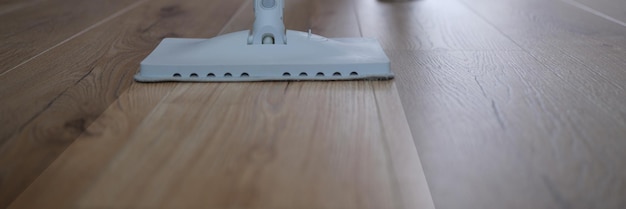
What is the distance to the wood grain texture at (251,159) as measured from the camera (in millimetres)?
582

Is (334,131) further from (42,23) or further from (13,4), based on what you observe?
(13,4)

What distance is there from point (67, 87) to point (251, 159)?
Result: 47cm

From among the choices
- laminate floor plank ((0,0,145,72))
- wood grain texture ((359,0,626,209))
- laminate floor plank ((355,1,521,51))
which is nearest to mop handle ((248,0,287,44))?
wood grain texture ((359,0,626,209))

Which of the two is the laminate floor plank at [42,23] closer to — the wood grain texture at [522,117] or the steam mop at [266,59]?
the steam mop at [266,59]

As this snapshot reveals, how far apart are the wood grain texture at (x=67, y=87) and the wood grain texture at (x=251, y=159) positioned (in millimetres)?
35

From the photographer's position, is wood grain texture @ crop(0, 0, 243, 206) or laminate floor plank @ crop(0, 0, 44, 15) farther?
laminate floor plank @ crop(0, 0, 44, 15)

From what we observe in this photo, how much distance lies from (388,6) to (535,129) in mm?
1290

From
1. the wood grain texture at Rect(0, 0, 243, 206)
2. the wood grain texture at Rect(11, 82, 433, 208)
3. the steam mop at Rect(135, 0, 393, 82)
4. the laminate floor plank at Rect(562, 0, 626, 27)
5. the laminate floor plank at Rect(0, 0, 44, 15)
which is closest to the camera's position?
the wood grain texture at Rect(11, 82, 433, 208)

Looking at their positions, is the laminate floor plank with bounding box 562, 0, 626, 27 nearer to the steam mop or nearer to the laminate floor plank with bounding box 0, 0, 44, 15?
the steam mop

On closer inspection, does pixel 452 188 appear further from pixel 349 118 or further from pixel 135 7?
pixel 135 7

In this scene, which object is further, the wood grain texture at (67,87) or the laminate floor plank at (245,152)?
the wood grain texture at (67,87)

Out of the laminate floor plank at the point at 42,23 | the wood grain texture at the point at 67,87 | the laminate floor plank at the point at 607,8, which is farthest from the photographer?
the laminate floor plank at the point at 607,8

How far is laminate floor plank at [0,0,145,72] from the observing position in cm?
129

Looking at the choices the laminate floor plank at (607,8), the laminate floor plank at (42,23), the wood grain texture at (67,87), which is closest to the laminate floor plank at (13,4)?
the laminate floor plank at (42,23)
